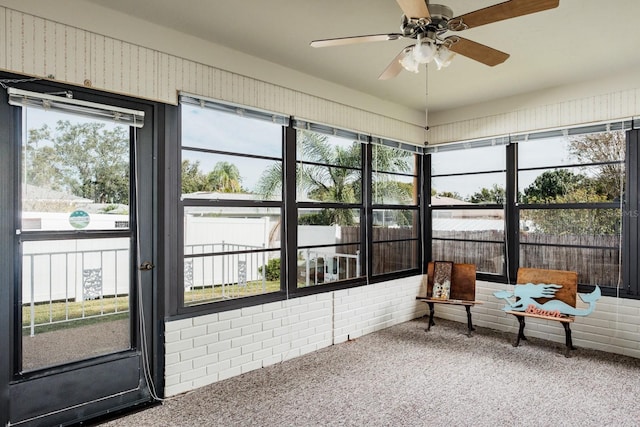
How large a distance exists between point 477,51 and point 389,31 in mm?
846

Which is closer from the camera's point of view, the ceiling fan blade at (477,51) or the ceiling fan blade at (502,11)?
the ceiling fan blade at (502,11)

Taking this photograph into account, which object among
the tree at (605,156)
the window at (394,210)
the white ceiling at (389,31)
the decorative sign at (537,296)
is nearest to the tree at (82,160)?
the white ceiling at (389,31)

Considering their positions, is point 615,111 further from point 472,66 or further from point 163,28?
point 163,28

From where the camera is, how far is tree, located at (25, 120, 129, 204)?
2457 mm

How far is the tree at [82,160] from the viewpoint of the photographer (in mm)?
2457

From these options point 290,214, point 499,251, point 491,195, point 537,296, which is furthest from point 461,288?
point 290,214

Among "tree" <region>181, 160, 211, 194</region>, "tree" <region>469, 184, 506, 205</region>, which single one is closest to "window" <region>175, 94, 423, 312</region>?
"tree" <region>181, 160, 211, 194</region>

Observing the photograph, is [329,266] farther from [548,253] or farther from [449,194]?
[548,253]

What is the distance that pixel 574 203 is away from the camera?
4129mm

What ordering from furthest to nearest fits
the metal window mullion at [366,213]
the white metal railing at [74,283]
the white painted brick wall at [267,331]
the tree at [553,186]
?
the metal window mullion at [366,213] → the tree at [553,186] → the white painted brick wall at [267,331] → the white metal railing at [74,283]

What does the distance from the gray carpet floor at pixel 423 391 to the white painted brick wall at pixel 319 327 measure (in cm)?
13

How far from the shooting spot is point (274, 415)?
2.64m

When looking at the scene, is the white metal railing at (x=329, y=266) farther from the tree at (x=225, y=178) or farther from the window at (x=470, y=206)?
the window at (x=470, y=206)

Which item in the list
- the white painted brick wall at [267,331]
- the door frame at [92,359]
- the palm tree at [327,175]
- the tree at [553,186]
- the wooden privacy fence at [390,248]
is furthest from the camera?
the wooden privacy fence at [390,248]
